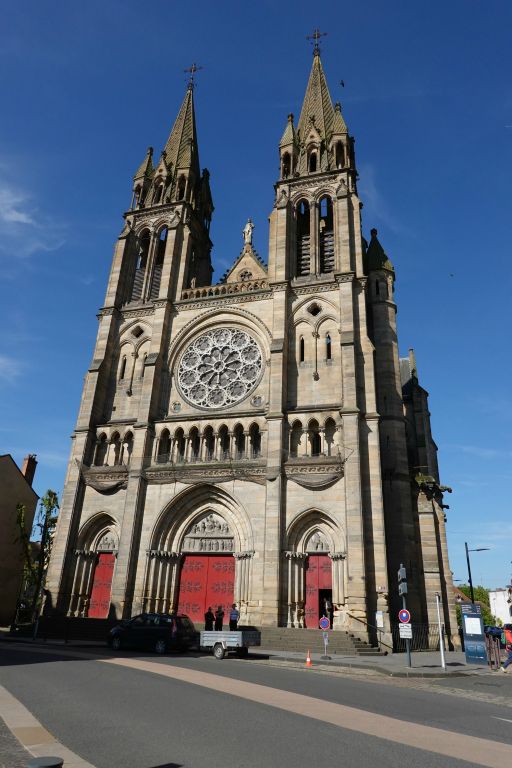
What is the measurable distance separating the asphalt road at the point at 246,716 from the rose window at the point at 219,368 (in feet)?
61.3

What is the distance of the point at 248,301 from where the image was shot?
108 ft

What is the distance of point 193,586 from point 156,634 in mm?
8722

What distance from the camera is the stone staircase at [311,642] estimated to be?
20797 mm

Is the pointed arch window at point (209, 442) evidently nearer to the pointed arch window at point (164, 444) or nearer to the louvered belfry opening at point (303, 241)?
the pointed arch window at point (164, 444)

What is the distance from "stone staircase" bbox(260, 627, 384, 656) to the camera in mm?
20797

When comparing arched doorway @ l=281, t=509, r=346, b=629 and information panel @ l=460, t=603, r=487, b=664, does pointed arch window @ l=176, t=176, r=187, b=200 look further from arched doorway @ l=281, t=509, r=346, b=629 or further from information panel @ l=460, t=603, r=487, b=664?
information panel @ l=460, t=603, r=487, b=664

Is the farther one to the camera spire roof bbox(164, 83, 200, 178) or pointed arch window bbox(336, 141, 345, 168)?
spire roof bbox(164, 83, 200, 178)

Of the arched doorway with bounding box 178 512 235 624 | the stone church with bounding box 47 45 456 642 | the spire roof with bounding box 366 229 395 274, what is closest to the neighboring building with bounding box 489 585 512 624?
the stone church with bounding box 47 45 456 642

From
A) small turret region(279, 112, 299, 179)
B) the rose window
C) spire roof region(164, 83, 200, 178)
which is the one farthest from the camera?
spire roof region(164, 83, 200, 178)

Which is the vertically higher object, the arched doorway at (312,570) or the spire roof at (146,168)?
the spire roof at (146,168)

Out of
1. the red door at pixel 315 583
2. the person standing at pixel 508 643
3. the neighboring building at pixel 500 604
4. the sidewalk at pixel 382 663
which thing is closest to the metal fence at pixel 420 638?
the sidewalk at pixel 382 663

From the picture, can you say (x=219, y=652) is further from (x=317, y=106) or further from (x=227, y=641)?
(x=317, y=106)

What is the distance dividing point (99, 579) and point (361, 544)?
47.8 feet

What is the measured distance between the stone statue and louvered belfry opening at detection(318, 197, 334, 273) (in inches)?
214
